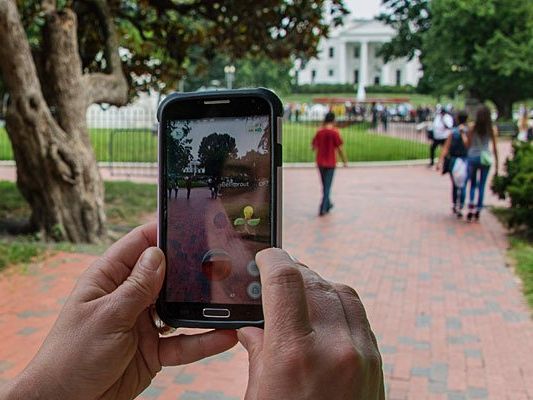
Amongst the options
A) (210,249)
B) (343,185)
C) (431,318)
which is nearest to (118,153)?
(343,185)

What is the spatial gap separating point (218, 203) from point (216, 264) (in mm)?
139

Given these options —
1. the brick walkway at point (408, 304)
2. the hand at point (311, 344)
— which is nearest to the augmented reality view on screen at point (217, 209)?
the hand at point (311, 344)

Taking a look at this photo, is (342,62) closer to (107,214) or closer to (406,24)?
(406,24)

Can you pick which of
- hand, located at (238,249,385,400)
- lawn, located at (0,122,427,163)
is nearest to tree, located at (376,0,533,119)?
lawn, located at (0,122,427,163)

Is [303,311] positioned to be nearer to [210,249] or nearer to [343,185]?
[210,249]

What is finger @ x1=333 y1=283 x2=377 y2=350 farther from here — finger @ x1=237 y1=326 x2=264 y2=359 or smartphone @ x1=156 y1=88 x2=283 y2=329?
smartphone @ x1=156 y1=88 x2=283 y2=329

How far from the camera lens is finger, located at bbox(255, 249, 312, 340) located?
3.56 feet

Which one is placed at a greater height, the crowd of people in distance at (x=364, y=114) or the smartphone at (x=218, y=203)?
the crowd of people in distance at (x=364, y=114)

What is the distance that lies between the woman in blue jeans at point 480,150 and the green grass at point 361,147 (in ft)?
36.0

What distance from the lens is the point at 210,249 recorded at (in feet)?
5.14

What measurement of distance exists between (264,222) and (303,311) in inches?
16.9

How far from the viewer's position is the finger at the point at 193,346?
149 cm

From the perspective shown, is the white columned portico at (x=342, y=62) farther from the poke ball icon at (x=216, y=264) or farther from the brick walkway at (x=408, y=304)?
the poke ball icon at (x=216, y=264)

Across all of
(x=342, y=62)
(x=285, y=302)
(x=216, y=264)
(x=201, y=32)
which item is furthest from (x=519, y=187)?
(x=342, y=62)
